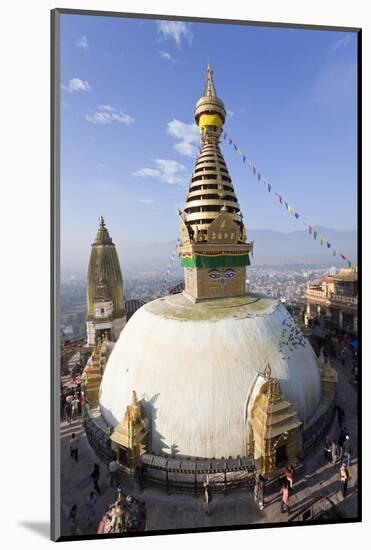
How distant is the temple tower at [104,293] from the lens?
10.9 metres

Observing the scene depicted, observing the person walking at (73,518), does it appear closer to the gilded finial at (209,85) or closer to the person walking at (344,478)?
the person walking at (344,478)

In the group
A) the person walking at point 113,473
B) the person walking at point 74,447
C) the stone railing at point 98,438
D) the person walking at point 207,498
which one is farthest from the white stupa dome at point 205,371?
the person walking at point 74,447

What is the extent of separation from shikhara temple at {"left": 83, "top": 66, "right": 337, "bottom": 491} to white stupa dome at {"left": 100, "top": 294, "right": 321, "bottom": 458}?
0.02 metres

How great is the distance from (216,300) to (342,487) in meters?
4.11

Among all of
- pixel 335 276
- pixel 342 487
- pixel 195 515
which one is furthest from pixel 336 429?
pixel 335 276

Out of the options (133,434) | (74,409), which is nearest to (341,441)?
(133,434)

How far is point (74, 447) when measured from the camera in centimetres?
602

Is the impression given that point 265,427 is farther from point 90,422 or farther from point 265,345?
point 90,422

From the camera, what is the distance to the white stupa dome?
481cm

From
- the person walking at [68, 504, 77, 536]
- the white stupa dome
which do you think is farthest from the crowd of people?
the person walking at [68, 504, 77, 536]

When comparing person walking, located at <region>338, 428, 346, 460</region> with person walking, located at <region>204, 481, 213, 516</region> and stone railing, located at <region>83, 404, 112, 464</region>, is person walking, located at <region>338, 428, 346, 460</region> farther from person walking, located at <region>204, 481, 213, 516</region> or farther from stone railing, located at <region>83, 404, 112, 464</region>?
stone railing, located at <region>83, 404, 112, 464</region>

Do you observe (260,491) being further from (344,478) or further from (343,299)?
(343,299)

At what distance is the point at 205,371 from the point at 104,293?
7.37m

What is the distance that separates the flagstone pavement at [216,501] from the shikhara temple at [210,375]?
0.95 feet
